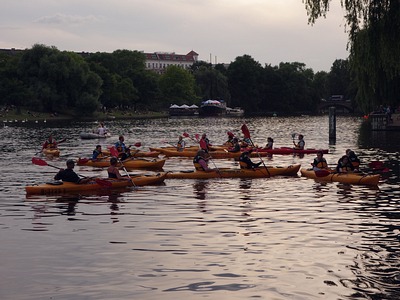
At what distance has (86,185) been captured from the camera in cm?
2555

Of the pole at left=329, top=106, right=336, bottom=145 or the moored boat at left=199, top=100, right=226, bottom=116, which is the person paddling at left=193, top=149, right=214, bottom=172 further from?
the moored boat at left=199, top=100, right=226, bottom=116

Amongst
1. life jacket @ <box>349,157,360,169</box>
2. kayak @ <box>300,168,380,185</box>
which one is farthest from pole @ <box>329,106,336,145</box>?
kayak @ <box>300,168,380,185</box>

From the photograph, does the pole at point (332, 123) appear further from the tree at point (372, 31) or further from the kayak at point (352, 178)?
the tree at point (372, 31)

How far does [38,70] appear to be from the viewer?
11425 cm

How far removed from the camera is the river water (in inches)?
508

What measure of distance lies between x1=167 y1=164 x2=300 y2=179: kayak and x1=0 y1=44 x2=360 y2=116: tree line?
50.0 m

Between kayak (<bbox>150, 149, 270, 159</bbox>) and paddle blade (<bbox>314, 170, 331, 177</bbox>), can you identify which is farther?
kayak (<bbox>150, 149, 270, 159</bbox>)

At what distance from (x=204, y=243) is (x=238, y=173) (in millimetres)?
13884

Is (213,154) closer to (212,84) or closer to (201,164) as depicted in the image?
(201,164)

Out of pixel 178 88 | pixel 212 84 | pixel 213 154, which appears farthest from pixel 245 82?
pixel 213 154

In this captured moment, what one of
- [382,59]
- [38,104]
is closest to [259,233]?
[382,59]

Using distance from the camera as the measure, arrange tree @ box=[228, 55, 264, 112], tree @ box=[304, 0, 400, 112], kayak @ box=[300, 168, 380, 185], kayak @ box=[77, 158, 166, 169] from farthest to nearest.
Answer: tree @ box=[228, 55, 264, 112], kayak @ box=[77, 158, 166, 169], kayak @ box=[300, 168, 380, 185], tree @ box=[304, 0, 400, 112]

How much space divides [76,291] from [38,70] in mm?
105904

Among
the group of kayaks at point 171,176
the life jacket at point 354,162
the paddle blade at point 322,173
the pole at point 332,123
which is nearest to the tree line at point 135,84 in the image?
the pole at point 332,123
